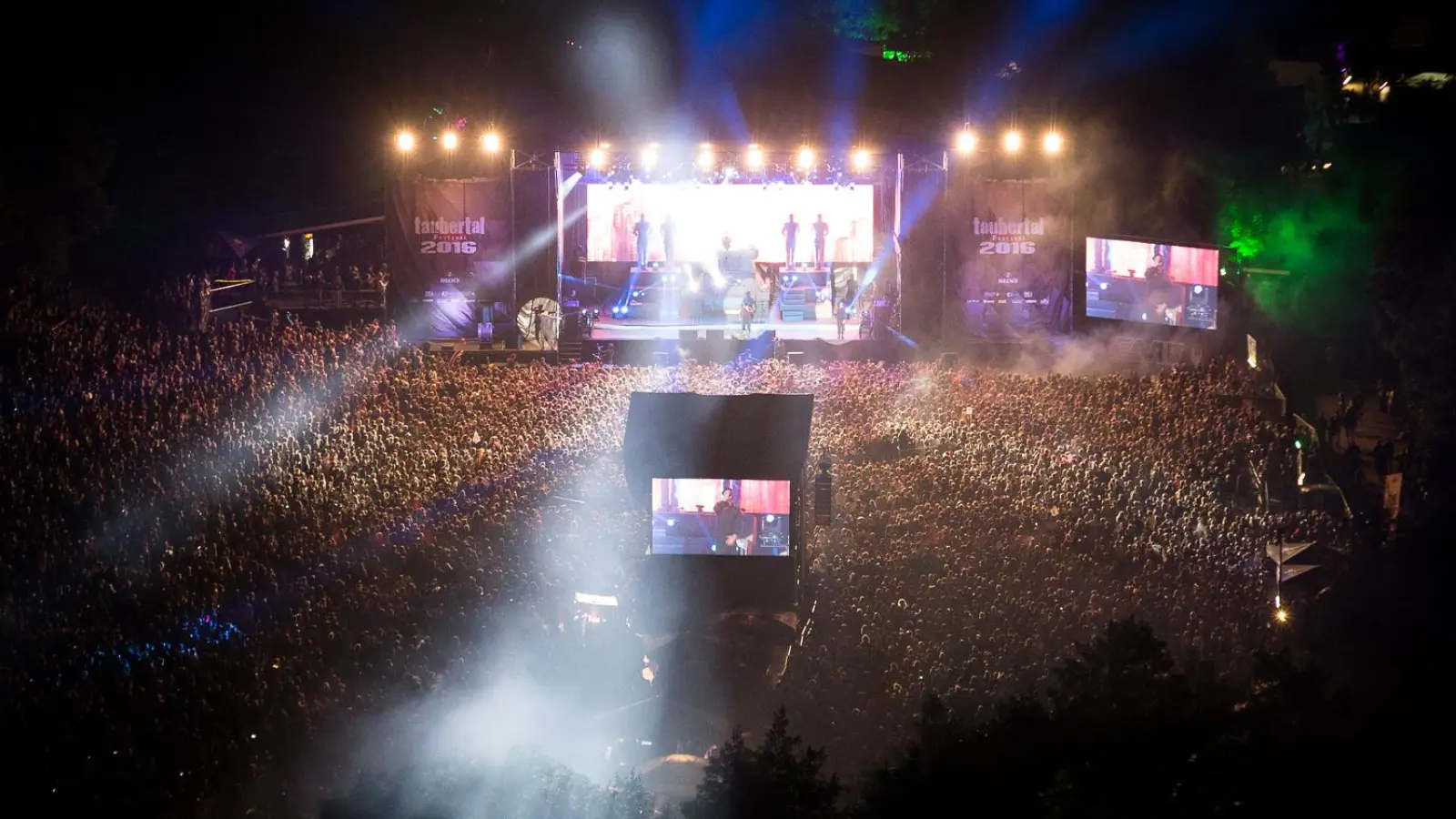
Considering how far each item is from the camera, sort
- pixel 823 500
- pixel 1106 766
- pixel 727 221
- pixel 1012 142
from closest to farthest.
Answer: pixel 1106 766, pixel 823 500, pixel 1012 142, pixel 727 221

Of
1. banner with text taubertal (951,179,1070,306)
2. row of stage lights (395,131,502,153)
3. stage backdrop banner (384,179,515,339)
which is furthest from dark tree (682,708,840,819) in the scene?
banner with text taubertal (951,179,1070,306)

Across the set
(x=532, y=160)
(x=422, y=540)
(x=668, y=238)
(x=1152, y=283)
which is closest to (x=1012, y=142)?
(x=1152, y=283)

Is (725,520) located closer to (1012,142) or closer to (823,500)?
(823,500)

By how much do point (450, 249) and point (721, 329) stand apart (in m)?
5.01

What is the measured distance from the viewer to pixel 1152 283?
2067cm

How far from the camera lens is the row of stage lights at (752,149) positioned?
2039 cm

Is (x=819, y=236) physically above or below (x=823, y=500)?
above

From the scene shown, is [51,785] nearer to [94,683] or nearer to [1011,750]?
[94,683]

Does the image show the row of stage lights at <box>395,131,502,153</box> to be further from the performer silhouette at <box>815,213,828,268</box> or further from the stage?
the performer silhouette at <box>815,213,828,268</box>

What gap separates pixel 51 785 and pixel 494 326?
15145 mm

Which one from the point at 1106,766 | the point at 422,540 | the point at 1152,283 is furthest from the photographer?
the point at 1152,283

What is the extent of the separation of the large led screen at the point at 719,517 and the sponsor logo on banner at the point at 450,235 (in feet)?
40.6

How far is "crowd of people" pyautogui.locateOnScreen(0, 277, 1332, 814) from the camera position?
23.9 ft

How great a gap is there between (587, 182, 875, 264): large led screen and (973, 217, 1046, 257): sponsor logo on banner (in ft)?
6.79
